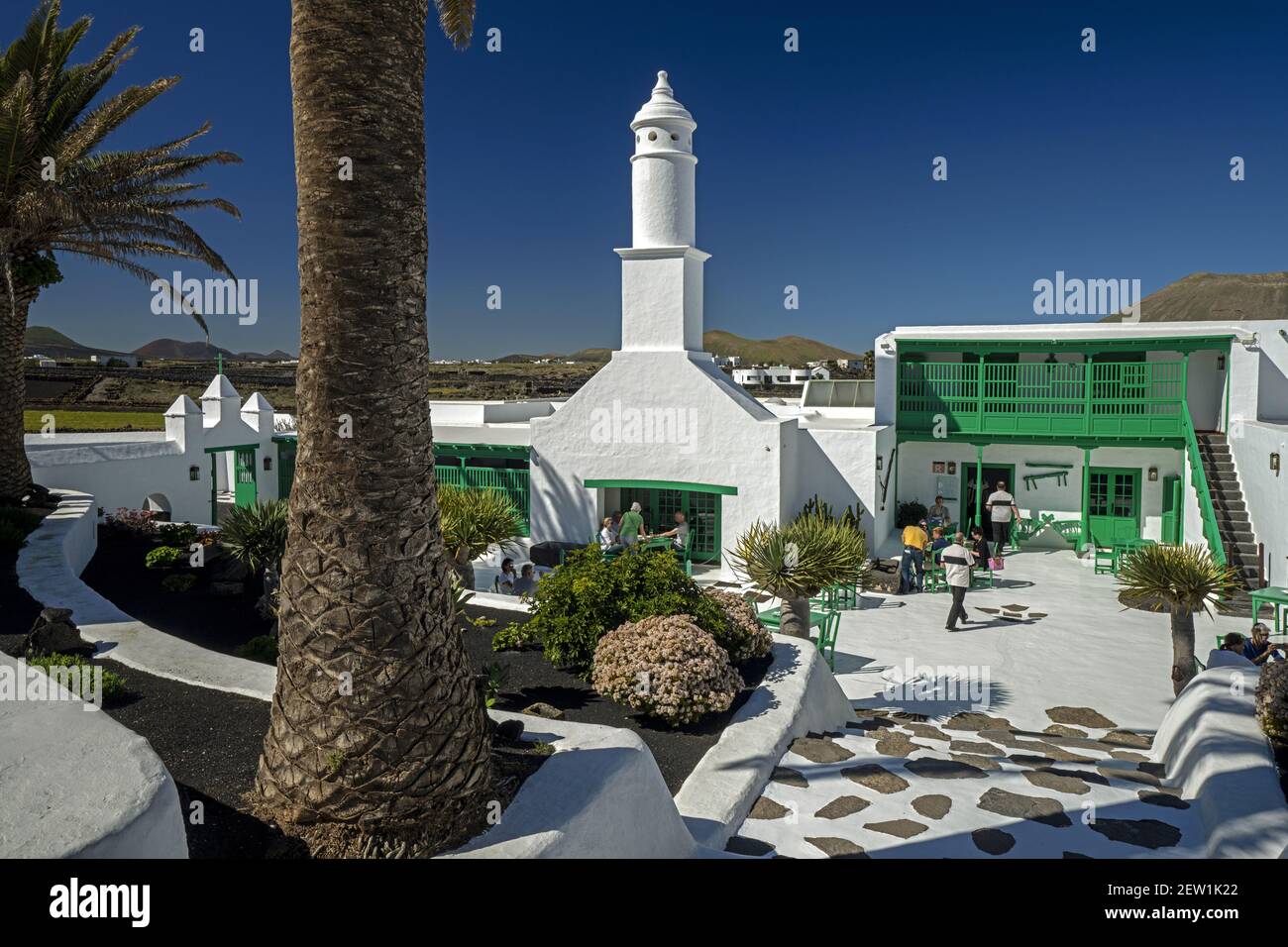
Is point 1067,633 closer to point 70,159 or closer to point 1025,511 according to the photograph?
point 1025,511

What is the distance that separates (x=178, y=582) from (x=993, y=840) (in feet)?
34.0

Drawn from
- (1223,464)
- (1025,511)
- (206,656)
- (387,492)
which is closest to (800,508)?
(1025,511)

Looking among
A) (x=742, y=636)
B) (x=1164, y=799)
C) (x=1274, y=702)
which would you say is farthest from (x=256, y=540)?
(x=1274, y=702)

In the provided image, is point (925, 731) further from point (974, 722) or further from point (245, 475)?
point (245, 475)

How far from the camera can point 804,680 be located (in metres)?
9.32

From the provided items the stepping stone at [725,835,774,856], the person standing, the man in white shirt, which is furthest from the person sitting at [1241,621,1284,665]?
the man in white shirt

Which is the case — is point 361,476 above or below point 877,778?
above

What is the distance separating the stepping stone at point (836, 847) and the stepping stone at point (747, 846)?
0.32m

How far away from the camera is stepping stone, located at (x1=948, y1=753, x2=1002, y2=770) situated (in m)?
8.26

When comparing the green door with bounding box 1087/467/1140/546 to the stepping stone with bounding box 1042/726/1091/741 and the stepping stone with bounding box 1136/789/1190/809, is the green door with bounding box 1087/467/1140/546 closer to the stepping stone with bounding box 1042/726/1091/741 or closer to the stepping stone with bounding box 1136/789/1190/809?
the stepping stone with bounding box 1042/726/1091/741

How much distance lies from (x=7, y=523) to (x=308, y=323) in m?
11.3

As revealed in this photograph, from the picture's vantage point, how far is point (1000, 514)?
21.6 m

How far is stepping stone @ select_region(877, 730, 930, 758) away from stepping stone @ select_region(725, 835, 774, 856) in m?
2.39
